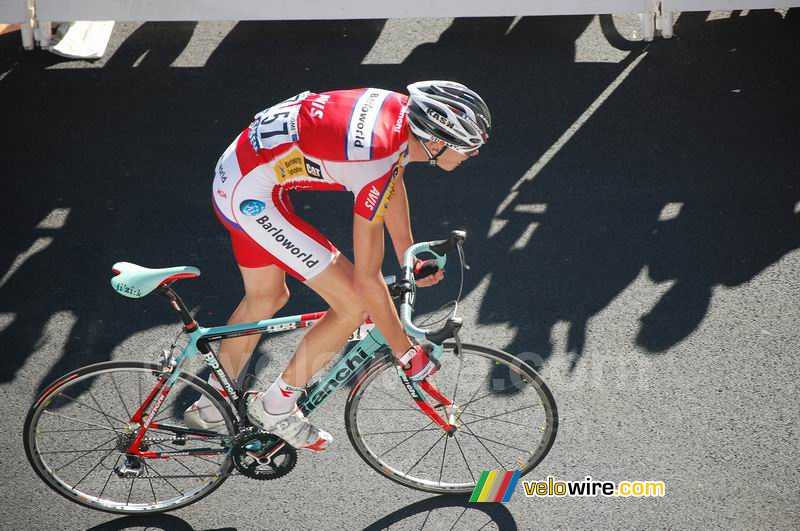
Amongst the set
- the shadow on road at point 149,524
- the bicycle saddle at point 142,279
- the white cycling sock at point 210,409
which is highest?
the bicycle saddle at point 142,279

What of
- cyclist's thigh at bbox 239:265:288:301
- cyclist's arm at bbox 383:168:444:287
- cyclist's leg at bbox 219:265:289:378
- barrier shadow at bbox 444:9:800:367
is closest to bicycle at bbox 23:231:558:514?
cyclist's arm at bbox 383:168:444:287

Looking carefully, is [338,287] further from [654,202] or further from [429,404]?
[654,202]

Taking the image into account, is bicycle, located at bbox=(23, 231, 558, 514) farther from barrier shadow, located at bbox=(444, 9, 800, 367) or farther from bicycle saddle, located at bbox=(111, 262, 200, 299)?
barrier shadow, located at bbox=(444, 9, 800, 367)

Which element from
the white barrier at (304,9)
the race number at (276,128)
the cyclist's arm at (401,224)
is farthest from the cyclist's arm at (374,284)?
the white barrier at (304,9)

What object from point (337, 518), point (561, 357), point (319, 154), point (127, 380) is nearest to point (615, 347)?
point (561, 357)

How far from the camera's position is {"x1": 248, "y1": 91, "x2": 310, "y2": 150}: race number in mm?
3766

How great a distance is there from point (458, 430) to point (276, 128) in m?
1.82

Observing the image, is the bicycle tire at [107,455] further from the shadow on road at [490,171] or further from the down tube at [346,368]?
the shadow on road at [490,171]

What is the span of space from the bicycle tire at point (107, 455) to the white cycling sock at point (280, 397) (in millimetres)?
179

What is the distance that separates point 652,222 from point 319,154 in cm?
306

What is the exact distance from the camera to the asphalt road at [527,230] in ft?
14.3

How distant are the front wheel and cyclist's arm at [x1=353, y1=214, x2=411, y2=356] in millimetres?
628

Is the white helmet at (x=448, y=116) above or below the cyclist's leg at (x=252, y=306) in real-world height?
above

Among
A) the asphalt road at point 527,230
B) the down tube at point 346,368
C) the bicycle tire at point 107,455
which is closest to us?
the bicycle tire at point 107,455
